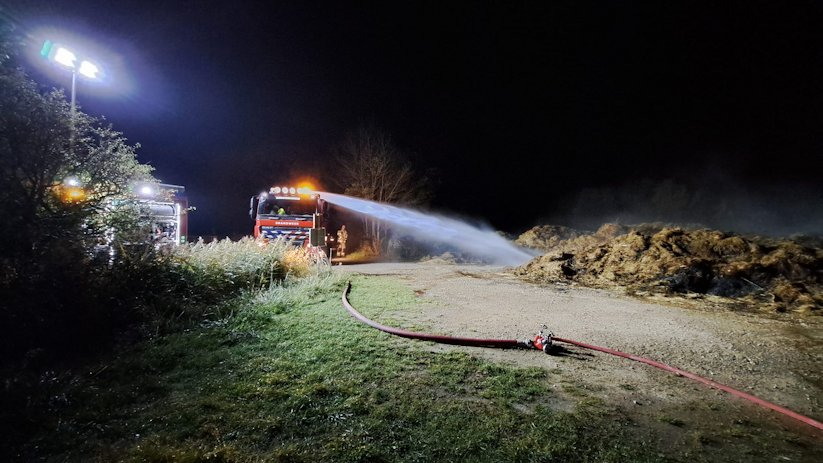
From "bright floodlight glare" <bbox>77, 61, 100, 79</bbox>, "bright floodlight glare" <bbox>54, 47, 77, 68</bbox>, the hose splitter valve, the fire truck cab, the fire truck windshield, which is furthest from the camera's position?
the fire truck windshield

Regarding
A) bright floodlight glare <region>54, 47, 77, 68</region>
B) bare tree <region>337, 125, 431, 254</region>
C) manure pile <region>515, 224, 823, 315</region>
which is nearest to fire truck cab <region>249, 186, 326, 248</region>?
bright floodlight glare <region>54, 47, 77, 68</region>

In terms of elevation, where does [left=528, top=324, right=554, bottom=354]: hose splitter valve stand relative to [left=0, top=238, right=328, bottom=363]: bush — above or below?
below

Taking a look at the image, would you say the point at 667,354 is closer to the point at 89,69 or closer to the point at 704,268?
the point at 704,268

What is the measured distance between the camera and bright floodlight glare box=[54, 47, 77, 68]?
824 cm

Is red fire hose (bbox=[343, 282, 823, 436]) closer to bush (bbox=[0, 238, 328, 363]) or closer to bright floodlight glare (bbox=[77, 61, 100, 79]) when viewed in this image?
bush (bbox=[0, 238, 328, 363])

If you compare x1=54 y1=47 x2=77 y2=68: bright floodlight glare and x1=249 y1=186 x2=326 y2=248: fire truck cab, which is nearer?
x1=54 y1=47 x2=77 y2=68: bright floodlight glare

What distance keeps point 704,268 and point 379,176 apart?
18.6m

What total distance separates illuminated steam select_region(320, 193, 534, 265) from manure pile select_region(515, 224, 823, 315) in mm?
5568

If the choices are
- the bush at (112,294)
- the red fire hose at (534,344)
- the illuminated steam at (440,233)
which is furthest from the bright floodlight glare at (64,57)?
the illuminated steam at (440,233)

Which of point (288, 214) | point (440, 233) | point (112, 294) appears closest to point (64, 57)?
point (112, 294)

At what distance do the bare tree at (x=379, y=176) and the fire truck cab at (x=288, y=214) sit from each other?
10572 mm

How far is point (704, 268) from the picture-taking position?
9.98 metres

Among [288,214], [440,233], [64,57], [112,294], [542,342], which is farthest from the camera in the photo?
[440,233]

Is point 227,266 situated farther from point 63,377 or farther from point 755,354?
point 755,354
